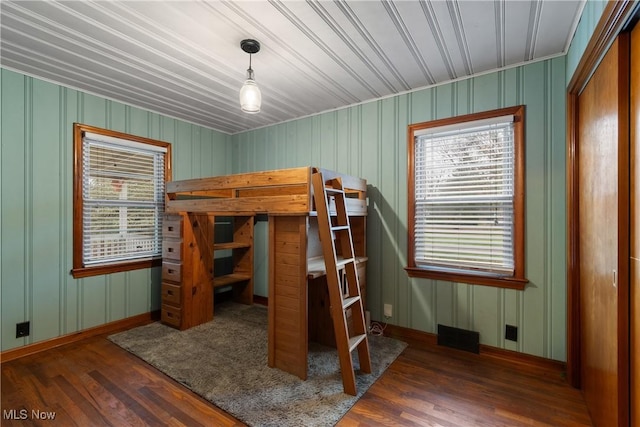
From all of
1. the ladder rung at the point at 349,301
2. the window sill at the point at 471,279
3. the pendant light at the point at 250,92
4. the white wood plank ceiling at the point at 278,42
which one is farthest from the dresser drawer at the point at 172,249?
the window sill at the point at 471,279

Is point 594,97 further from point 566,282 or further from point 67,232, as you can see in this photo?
point 67,232

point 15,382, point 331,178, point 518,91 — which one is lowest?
point 15,382

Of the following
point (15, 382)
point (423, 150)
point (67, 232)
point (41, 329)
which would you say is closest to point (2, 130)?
point (67, 232)

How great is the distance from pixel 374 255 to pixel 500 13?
2.14m

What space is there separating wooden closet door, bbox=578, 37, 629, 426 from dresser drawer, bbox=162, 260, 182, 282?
333cm

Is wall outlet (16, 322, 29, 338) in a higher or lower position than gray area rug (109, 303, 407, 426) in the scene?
higher

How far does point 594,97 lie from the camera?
66.6 inches

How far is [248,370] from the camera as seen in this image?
225cm

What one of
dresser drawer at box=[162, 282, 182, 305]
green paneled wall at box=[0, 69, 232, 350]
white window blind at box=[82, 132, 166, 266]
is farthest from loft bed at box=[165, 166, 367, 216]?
green paneled wall at box=[0, 69, 232, 350]

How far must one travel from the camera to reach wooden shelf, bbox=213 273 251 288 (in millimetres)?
3548

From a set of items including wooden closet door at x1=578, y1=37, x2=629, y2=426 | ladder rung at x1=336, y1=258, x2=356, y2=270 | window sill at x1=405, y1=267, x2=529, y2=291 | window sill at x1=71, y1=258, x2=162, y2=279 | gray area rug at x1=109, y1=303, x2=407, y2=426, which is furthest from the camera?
window sill at x1=71, y1=258, x2=162, y2=279

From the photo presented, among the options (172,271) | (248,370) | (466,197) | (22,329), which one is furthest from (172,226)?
(466,197)

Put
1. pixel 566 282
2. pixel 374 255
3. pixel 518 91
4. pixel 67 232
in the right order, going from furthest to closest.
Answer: pixel 374 255
pixel 67 232
pixel 518 91
pixel 566 282

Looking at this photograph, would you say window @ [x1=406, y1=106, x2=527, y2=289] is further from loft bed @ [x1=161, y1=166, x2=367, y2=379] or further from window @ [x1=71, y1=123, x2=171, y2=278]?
window @ [x1=71, y1=123, x2=171, y2=278]
